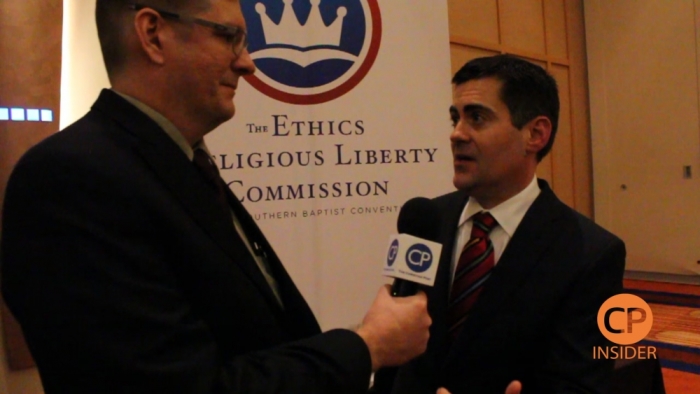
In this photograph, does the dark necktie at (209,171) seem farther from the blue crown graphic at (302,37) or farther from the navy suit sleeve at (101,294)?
the blue crown graphic at (302,37)

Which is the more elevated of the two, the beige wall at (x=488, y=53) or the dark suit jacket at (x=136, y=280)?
the beige wall at (x=488, y=53)

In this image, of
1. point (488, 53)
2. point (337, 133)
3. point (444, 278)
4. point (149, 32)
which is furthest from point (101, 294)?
point (488, 53)

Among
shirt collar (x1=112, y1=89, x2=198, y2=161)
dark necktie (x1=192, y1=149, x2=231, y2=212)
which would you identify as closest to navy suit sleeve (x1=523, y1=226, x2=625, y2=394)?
dark necktie (x1=192, y1=149, x2=231, y2=212)

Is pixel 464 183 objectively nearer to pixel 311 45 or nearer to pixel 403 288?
pixel 403 288

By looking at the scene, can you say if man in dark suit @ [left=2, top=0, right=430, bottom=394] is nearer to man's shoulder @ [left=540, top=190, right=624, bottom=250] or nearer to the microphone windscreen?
the microphone windscreen

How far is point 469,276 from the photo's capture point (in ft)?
4.83

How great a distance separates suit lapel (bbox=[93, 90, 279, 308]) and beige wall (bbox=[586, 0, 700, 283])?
6.44 m

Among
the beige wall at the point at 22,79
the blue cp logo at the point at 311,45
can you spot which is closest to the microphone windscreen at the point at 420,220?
the blue cp logo at the point at 311,45

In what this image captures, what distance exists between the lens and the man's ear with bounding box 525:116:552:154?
167 centimetres

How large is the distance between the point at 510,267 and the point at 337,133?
1280 mm

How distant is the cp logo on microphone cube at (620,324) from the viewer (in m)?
1.33

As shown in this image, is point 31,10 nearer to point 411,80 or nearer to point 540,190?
point 411,80

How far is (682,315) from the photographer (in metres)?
4.61

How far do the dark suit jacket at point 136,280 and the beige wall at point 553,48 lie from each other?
14.4 feet
